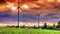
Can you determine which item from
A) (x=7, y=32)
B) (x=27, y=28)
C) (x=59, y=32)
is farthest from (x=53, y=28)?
(x=7, y=32)

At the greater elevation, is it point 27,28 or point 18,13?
point 18,13

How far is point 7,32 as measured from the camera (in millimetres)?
17438

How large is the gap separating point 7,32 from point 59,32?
926 cm

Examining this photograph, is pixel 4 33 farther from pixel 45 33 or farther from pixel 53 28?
pixel 53 28

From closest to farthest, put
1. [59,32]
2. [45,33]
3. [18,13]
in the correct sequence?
[18,13] → [45,33] → [59,32]

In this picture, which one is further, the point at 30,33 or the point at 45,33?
the point at 45,33

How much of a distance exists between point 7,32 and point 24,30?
2.27 m

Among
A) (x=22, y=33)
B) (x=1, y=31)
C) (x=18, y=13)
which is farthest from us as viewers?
(x=18, y=13)

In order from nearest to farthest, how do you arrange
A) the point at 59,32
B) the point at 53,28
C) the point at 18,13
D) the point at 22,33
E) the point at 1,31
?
1. the point at 1,31
2. the point at 22,33
3. the point at 18,13
4. the point at 59,32
5. the point at 53,28

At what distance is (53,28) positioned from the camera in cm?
2678

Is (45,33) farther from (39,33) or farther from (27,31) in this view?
(27,31)

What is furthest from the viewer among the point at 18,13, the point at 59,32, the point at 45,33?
the point at 59,32

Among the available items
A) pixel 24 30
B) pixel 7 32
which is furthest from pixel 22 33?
pixel 7 32

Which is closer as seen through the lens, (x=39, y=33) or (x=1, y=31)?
(x=1, y=31)
